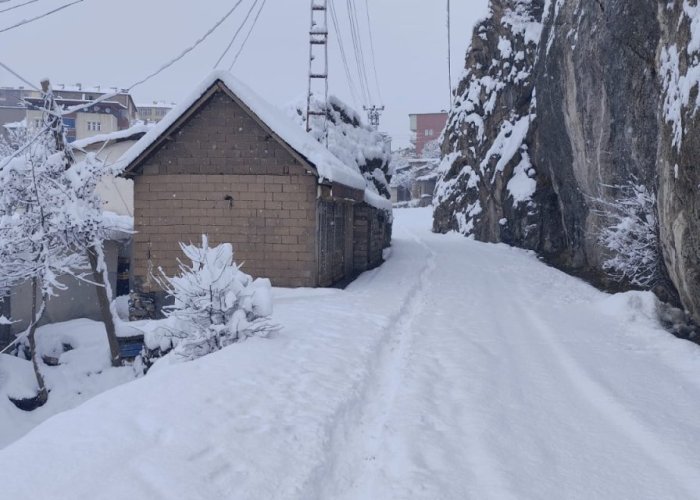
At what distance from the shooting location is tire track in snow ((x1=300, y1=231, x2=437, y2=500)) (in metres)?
4.26

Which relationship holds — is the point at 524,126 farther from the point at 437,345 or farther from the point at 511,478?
the point at 511,478

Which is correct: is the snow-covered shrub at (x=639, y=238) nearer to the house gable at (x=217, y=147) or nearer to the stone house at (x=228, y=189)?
the stone house at (x=228, y=189)

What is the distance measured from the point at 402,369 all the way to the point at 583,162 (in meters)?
11.7

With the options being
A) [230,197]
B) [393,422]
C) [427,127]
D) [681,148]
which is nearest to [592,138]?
[681,148]

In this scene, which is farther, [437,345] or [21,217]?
[21,217]

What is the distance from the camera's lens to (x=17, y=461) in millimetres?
3863

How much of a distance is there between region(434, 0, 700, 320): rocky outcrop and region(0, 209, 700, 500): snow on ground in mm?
2805

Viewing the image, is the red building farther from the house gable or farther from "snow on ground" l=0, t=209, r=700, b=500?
"snow on ground" l=0, t=209, r=700, b=500

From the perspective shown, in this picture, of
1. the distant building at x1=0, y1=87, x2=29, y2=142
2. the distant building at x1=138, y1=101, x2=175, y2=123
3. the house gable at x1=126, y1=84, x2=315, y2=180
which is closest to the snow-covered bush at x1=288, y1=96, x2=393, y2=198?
the house gable at x1=126, y1=84, x2=315, y2=180

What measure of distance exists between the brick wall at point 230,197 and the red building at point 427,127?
81.5 meters

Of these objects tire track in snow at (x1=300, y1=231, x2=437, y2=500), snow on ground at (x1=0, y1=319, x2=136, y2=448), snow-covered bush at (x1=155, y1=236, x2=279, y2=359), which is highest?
snow-covered bush at (x1=155, y1=236, x2=279, y2=359)

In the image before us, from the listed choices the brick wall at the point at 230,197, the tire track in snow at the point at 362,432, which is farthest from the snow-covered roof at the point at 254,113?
the tire track in snow at the point at 362,432

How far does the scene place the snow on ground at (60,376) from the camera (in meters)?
12.9

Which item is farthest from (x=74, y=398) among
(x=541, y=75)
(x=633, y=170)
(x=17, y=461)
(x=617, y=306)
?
(x=541, y=75)
